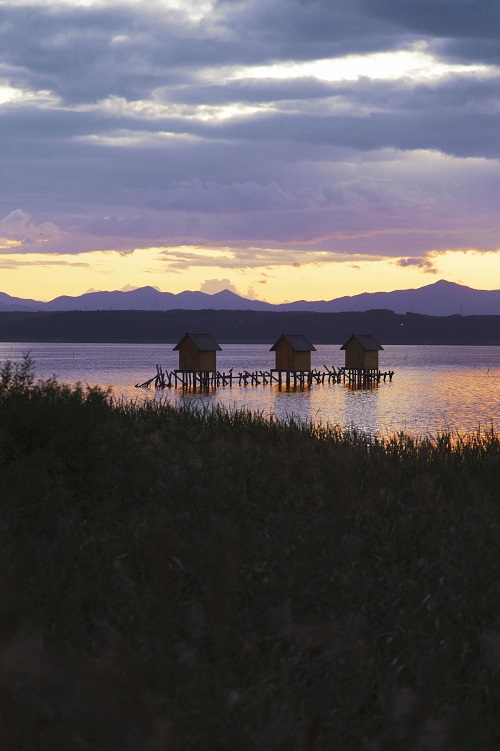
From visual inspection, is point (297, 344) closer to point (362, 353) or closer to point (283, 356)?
point (283, 356)

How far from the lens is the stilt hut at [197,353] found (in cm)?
8654

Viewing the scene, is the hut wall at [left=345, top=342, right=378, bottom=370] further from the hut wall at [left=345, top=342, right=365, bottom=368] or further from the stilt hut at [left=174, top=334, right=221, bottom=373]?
the stilt hut at [left=174, top=334, right=221, bottom=373]

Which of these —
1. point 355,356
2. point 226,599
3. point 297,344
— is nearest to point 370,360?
point 355,356

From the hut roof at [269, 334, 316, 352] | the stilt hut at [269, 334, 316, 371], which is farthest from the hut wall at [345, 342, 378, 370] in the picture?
the hut roof at [269, 334, 316, 352]

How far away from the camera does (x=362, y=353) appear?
100 metres

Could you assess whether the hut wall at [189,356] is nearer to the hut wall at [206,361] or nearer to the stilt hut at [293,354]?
the hut wall at [206,361]

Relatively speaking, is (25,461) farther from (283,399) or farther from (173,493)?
(283,399)

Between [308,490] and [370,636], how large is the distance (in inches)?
139

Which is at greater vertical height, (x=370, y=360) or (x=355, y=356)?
(x=355, y=356)

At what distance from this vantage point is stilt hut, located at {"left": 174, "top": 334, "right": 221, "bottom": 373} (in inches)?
3407

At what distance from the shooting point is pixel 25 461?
824cm

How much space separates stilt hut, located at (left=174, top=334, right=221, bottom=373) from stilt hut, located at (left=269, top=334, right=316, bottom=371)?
28.8 ft

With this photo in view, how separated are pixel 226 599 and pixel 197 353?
276ft

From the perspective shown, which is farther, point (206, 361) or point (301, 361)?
point (301, 361)
